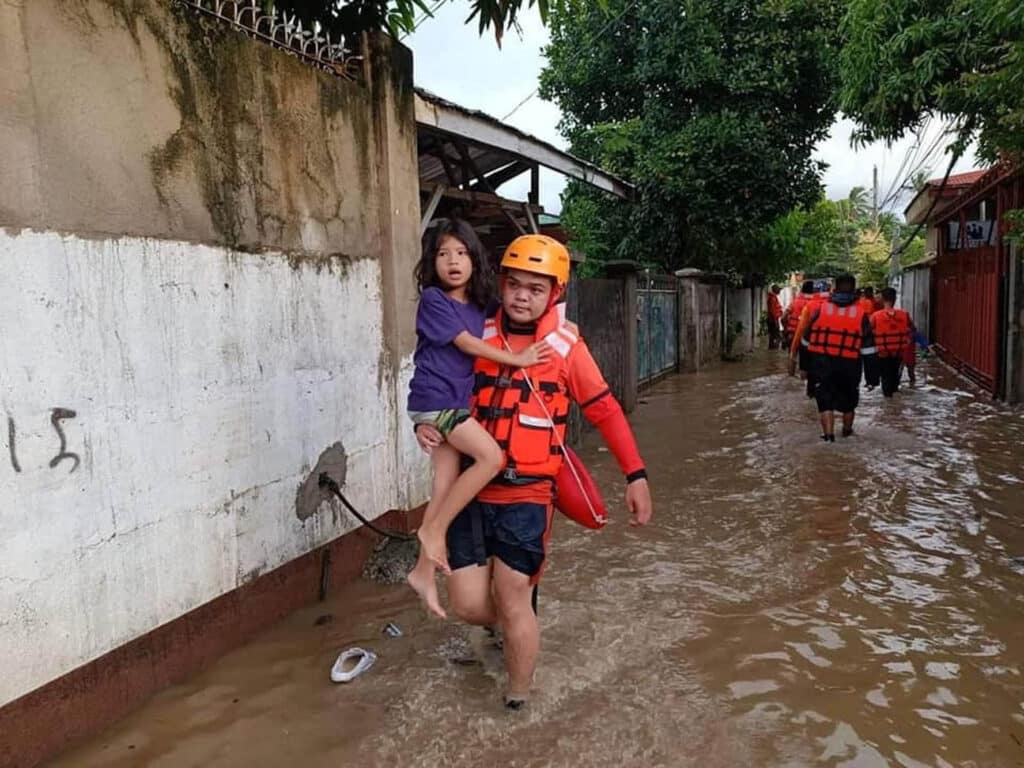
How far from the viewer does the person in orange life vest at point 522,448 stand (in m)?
3.03

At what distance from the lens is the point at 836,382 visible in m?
8.12

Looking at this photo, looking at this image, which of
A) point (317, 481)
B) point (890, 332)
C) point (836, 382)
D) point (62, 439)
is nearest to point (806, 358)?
point (836, 382)

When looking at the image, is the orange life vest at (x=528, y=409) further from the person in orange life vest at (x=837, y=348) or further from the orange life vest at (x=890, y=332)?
the orange life vest at (x=890, y=332)

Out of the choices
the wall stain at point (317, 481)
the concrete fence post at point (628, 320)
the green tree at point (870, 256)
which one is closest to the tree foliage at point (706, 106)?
the concrete fence post at point (628, 320)

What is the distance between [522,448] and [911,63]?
9.48 metres

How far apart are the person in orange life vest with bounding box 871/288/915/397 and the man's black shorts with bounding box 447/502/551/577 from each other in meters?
9.43

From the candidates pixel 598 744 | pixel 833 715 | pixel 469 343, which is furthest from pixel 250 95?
pixel 833 715

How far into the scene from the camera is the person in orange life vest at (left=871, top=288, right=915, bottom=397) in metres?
11.2

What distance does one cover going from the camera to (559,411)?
308 cm

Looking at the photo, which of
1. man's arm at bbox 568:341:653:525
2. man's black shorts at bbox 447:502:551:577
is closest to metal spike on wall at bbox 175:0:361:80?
man's arm at bbox 568:341:653:525

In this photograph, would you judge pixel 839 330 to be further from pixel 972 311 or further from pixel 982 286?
pixel 972 311

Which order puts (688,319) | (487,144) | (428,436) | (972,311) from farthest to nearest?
(688,319) → (972,311) → (487,144) → (428,436)

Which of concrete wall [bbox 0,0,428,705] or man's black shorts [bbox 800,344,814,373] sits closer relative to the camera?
concrete wall [bbox 0,0,428,705]

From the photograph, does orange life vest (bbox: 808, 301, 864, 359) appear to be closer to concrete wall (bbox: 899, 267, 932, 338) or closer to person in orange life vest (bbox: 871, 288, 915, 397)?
person in orange life vest (bbox: 871, 288, 915, 397)
